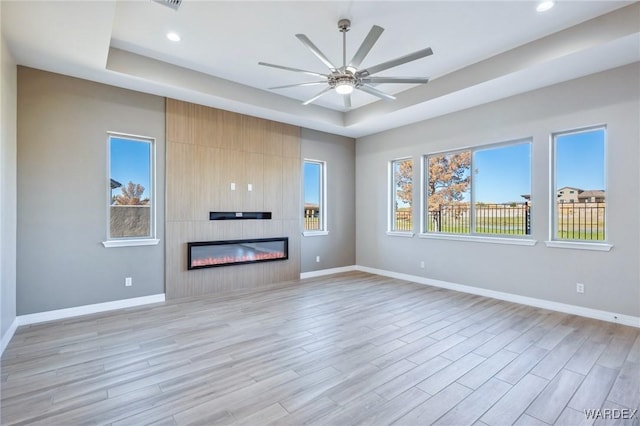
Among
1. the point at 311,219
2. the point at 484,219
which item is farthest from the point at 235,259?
the point at 484,219

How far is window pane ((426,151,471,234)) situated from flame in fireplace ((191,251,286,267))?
9.63 ft

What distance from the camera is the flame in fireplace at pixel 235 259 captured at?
16.2 feet

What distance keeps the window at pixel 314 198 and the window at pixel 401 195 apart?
1.44 meters

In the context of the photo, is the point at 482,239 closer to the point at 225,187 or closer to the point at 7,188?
the point at 225,187

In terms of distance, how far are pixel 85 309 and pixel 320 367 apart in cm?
331

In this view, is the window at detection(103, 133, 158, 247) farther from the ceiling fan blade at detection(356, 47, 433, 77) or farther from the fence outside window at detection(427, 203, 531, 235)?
the fence outside window at detection(427, 203, 531, 235)

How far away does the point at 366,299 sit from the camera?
4672 millimetres

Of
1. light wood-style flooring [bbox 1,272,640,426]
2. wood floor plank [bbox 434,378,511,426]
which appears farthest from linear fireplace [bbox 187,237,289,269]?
wood floor plank [bbox 434,378,511,426]

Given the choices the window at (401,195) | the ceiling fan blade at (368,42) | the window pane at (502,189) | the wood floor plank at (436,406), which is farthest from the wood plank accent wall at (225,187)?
the wood floor plank at (436,406)

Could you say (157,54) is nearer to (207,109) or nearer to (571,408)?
(207,109)

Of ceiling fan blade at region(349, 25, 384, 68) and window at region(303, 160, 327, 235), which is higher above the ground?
ceiling fan blade at region(349, 25, 384, 68)

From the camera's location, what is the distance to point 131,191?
14.6 ft

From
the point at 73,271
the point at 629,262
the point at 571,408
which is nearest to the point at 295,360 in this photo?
the point at 571,408

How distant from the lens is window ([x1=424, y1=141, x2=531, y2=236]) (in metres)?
4.63
